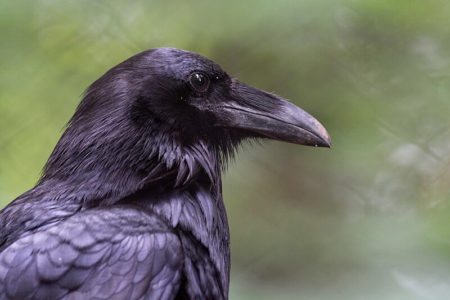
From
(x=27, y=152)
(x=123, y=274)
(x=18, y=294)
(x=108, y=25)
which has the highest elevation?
(x=108, y=25)

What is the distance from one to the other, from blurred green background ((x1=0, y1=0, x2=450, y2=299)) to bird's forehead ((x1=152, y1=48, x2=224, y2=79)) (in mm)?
1259

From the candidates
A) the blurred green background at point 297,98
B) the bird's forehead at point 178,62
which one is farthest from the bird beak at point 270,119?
the blurred green background at point 297,98

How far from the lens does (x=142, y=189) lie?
192 cm

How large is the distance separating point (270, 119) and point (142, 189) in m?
0.43

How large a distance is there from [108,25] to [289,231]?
1.21m

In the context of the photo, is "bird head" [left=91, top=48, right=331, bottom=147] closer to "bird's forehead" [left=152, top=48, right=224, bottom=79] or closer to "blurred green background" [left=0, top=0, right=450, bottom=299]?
"bird's forehead" [left=152, top=48, right=224, bottom=79]

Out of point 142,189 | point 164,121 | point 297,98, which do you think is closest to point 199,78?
point 164,121

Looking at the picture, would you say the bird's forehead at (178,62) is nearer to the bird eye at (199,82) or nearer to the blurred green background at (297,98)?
the bird eye at (199,82)

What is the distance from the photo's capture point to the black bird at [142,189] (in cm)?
172

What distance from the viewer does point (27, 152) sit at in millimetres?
3227

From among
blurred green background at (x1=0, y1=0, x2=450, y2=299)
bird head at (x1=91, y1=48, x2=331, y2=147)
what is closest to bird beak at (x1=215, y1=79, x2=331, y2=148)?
bird head at (x1=91, y1=48, x2=331, y2=147)

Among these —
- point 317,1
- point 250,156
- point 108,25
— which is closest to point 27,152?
point 108,25

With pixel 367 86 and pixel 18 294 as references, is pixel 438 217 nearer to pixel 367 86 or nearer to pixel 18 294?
pixel 367 86

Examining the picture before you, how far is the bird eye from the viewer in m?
2.04
